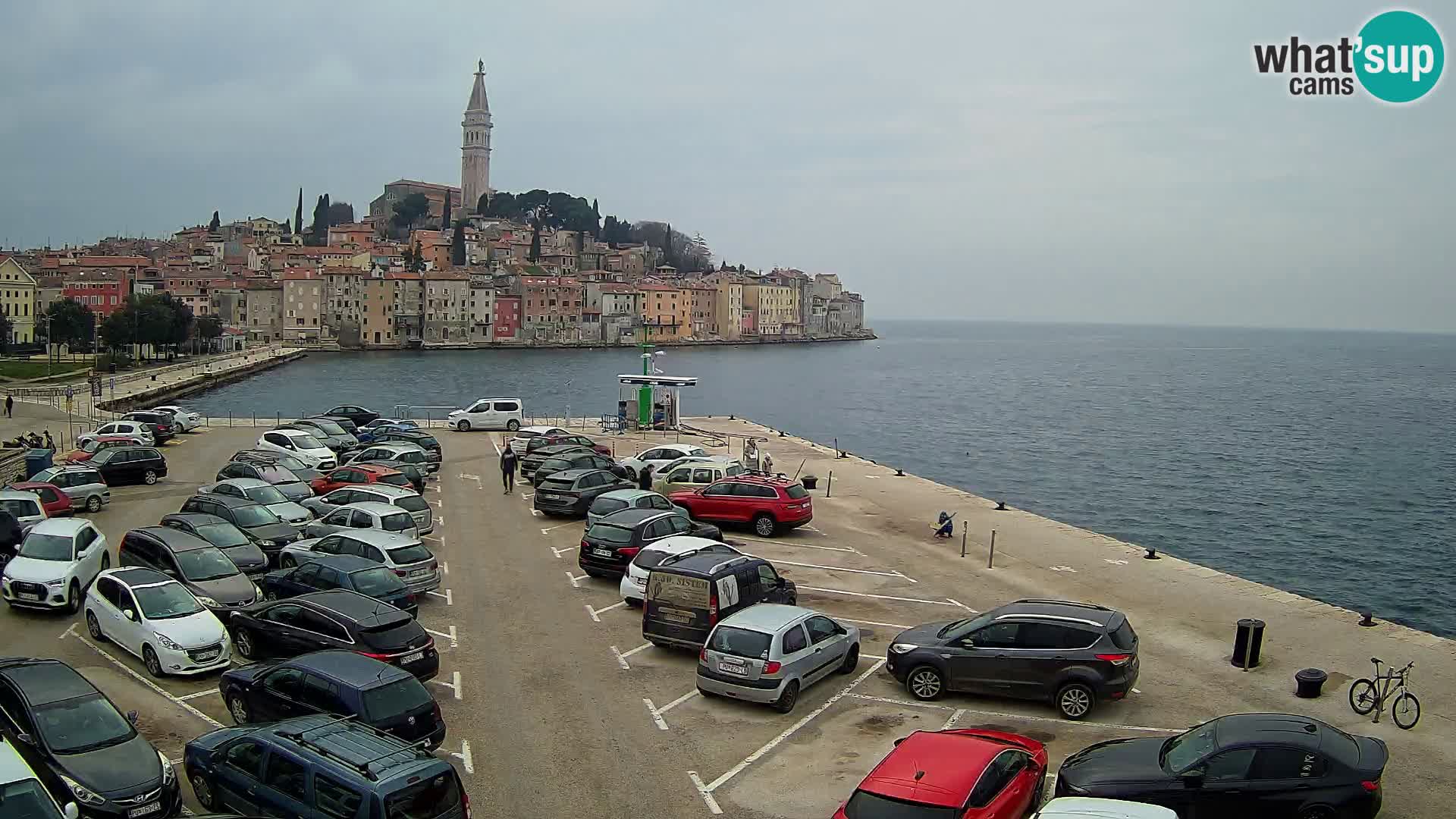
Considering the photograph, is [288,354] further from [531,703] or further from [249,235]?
[531,703]

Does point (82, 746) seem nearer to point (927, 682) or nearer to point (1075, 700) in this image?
point (927, 682)

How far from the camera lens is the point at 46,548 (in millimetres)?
15914

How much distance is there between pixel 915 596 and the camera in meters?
17.6

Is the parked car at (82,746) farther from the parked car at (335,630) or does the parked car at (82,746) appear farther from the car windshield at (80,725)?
the parked car at (335,630)

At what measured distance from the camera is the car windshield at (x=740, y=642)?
39.7ft

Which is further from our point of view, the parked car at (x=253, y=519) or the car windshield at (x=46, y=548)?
the parked car at (x=253, y=519)

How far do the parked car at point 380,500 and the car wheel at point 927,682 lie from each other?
11430mm

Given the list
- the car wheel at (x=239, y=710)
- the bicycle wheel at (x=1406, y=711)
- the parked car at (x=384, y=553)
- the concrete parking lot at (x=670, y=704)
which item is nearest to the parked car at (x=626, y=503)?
the concrete parking lot at (x=670, y=704)

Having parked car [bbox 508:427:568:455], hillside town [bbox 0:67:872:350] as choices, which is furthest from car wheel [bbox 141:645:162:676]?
hillside town [bbox 0:67:872:350]

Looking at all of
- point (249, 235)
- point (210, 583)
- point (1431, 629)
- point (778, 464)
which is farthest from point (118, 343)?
point (249, 235)

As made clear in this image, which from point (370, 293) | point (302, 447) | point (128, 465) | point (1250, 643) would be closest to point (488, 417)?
point (302, 447)

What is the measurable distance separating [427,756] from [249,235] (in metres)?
207

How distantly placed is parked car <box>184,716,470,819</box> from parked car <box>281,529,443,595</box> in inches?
284

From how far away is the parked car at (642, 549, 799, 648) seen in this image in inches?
548
